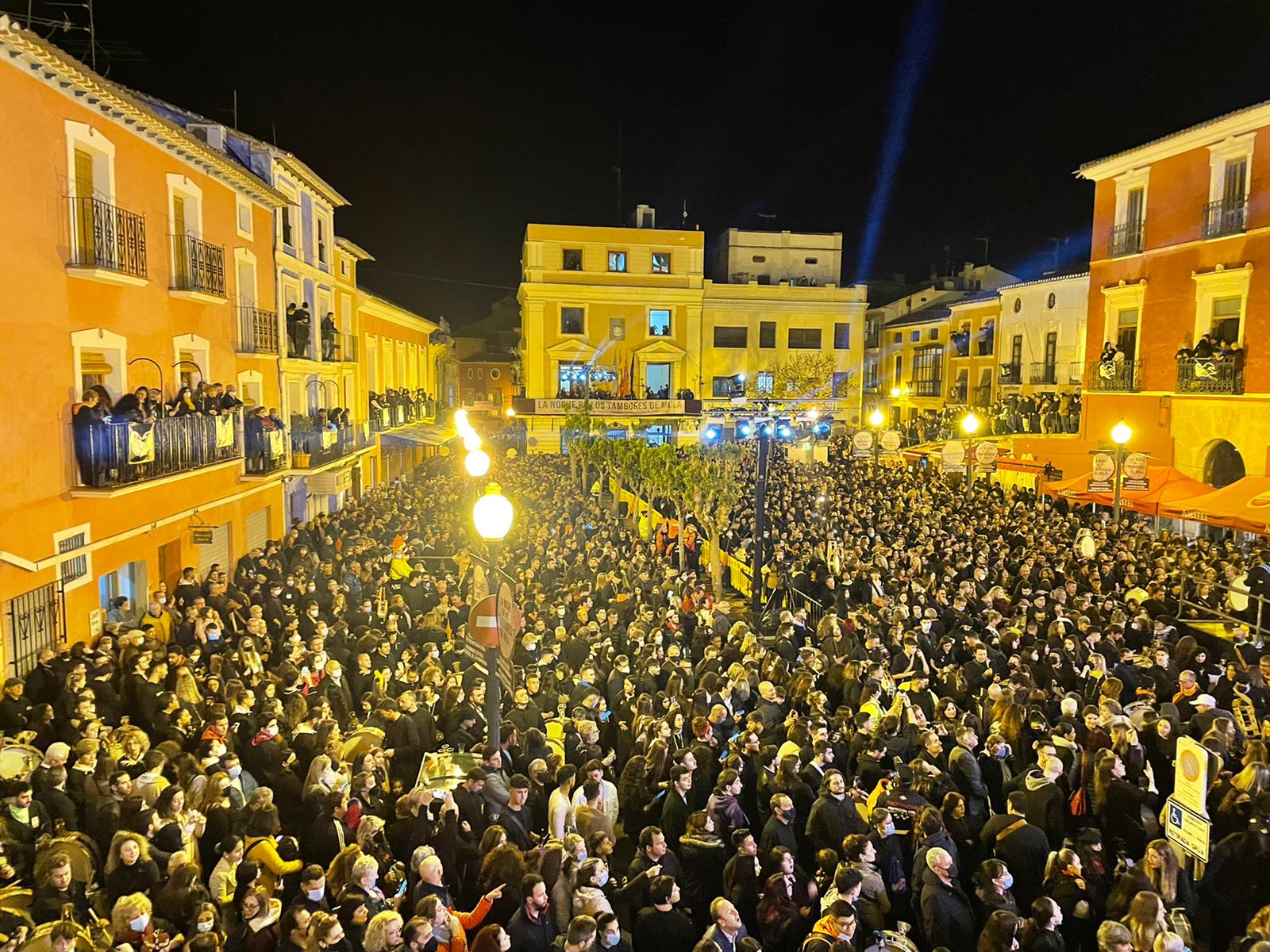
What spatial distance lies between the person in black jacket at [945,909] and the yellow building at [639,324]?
41584mm

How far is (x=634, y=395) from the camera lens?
1976 inches

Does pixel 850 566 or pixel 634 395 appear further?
pixel 634 395

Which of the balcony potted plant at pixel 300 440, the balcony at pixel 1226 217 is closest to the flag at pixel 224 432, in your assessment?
the balcony potted plant at pixel 300 440

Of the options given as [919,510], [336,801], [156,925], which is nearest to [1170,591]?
[919,510]

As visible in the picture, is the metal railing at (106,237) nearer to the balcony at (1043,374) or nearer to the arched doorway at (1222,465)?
the arched doorway at (1222,465)

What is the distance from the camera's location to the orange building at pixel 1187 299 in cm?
2098

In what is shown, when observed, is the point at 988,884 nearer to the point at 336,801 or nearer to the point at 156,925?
the point at 336,801

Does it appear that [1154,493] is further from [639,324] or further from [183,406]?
[639,324]

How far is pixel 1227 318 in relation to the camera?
21891mm

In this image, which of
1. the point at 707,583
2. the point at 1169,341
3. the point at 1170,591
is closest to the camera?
the point at 1170,591

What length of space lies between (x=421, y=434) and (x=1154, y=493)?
30.6 metres

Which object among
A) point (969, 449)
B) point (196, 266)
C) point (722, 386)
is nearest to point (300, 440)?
point (196, 266)

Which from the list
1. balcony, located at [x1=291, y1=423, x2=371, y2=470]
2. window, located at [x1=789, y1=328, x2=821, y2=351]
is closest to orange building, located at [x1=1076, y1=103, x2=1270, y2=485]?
balcony, located at [x1=291, y1=423, x2=371, y2=470]

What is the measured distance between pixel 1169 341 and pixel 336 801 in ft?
77.5
